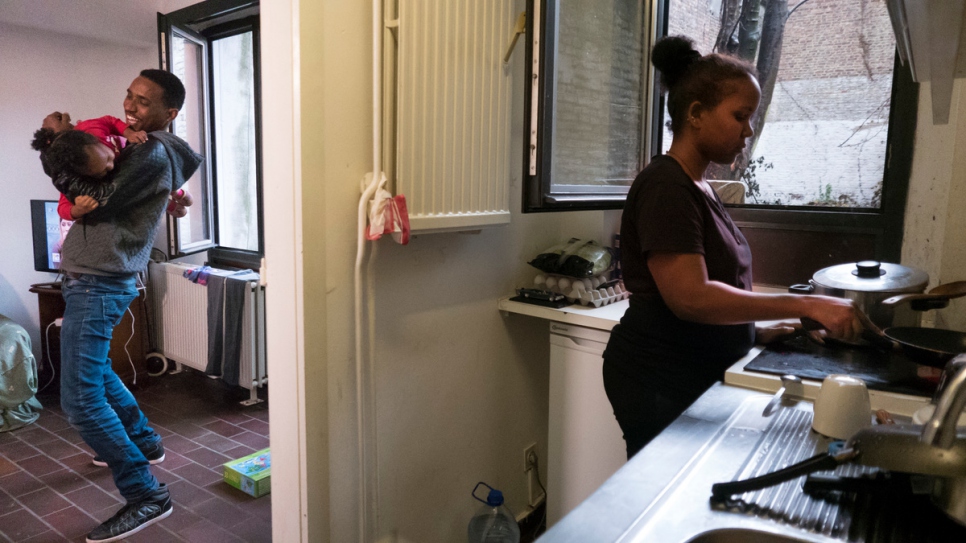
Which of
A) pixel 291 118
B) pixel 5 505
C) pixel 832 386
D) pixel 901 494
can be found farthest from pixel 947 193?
pixel 5 505

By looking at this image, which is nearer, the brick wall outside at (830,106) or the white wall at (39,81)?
the brick wall outside at (830,106)

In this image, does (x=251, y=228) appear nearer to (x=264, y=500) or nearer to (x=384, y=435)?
(x=264, y=500)

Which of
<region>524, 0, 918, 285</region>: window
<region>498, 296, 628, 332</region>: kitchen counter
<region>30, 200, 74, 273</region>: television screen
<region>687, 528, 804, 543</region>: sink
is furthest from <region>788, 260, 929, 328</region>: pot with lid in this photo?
<region>30, 200, 74, 273</region>: television screen

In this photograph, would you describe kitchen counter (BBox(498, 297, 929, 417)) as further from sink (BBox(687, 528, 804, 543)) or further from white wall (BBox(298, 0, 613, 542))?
sink (BBox(687, 528, 804, 543))

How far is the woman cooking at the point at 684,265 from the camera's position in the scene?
3.63 feet

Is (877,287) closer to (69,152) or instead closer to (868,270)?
(868,270)

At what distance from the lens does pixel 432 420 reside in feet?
5.66

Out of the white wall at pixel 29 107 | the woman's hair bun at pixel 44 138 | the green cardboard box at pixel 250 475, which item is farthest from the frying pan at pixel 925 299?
the white wall at pixel 29 107

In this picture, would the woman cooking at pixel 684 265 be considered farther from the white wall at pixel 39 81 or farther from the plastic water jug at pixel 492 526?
the white wall at pixel 39 81

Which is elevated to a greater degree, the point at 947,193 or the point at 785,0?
the point at 785,0

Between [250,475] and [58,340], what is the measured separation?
184 centimetres

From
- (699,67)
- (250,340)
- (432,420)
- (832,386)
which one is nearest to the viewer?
(832,386)

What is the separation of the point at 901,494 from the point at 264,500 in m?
2.18

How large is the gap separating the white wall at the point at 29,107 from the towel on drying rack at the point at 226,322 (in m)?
1.13
